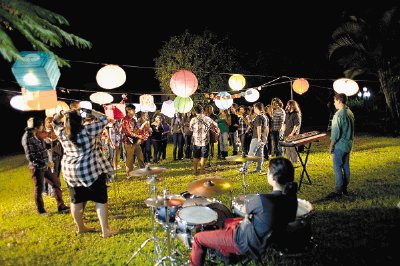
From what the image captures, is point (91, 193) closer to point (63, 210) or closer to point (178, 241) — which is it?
point (178, 241)

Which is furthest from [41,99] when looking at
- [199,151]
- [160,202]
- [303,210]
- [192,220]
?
[199,151]

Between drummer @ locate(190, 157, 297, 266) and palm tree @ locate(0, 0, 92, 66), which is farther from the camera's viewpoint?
drummer @ locate(190, 157, 297, 266)

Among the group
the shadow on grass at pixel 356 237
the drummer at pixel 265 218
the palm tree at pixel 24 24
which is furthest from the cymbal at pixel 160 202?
the palm tree at pixel 24 24

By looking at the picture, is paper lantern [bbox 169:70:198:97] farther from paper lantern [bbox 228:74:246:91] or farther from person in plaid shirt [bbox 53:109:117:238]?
paper lantern [bbox 228:74:246:91]

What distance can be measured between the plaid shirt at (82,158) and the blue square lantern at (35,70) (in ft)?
3.09

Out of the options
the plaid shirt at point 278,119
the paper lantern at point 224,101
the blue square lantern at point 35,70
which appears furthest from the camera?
the paper lantern at point 224,101

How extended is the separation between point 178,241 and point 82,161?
6.69 feet

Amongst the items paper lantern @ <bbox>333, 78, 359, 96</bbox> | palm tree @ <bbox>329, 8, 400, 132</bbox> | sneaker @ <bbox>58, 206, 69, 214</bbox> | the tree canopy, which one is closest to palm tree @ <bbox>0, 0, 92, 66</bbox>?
sneaker @ <bbox>58, 206, 69, 214</bbox>

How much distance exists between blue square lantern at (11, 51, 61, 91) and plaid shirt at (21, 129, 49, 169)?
2.50 meters

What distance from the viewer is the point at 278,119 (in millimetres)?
10664

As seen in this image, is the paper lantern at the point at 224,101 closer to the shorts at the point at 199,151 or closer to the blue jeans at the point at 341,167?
the shorts at the point at 199,151

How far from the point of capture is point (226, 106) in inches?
510

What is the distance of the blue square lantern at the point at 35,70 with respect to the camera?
4.10 meters

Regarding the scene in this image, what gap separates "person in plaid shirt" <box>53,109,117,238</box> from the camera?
4.96 m
